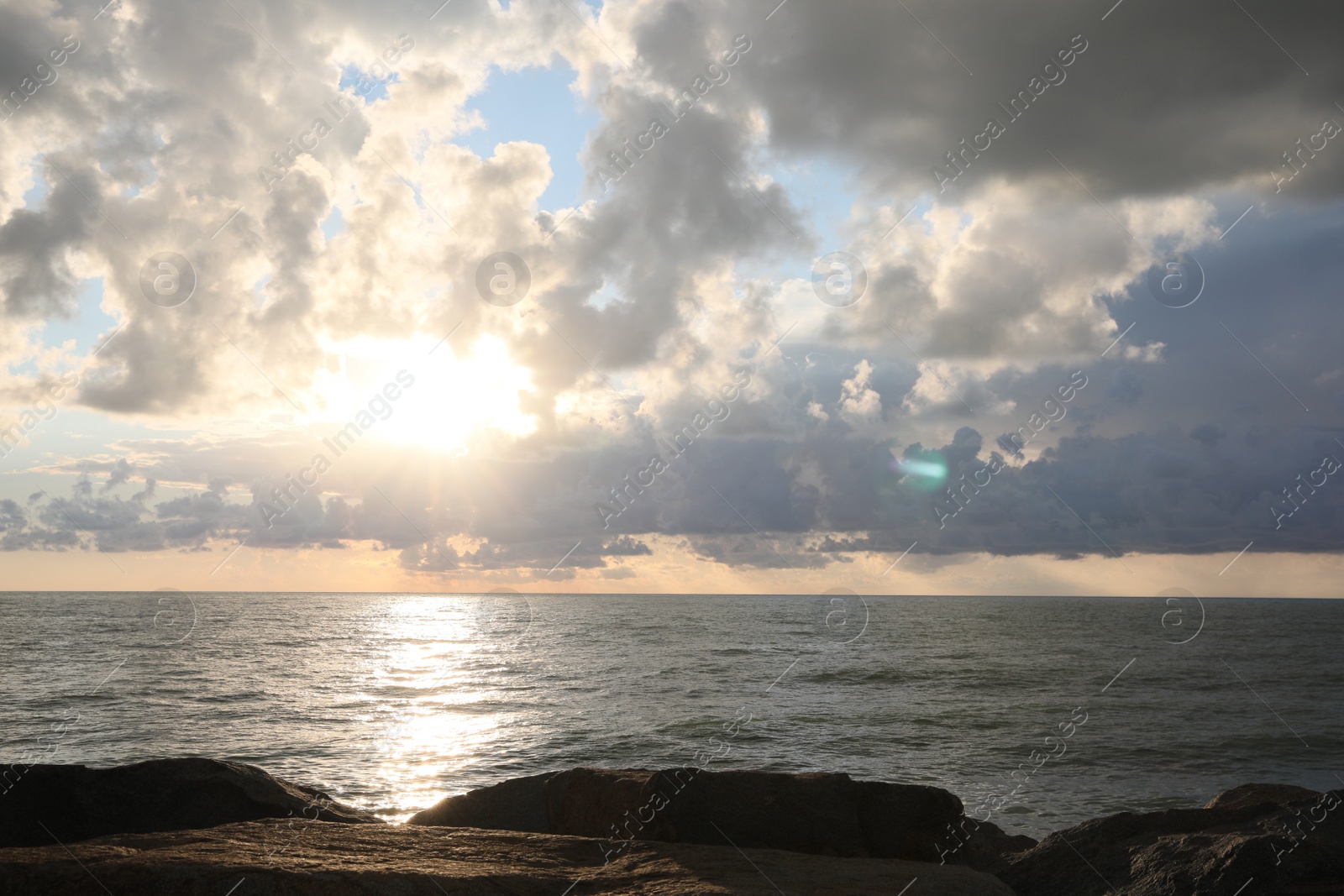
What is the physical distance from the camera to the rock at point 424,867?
5.64 metres

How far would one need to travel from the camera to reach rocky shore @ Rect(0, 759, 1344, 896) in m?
6.02

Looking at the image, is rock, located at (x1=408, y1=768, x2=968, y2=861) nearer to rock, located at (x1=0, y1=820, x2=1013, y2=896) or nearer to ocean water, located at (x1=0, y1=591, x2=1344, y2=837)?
rock, located at (x1=0, y1=820, x2=1013, y2=896)

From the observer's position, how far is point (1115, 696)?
3466 cm

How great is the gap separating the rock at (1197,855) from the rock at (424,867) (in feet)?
5.03

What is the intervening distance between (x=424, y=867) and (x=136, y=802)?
20.0 ft

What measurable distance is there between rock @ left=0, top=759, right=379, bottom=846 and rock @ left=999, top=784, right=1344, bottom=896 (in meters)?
7.89

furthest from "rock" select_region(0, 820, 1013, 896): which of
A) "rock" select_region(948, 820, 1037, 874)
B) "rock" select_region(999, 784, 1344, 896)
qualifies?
"rock" select_region(948, 820, 1037, 874)

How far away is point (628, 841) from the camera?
791cm

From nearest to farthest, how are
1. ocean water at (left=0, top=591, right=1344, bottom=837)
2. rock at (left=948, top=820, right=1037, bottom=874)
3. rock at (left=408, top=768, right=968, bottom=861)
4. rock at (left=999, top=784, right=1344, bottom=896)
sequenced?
rock at (left=999, top=784, right=1344, bottom=896)
rock at (left=408, top=768, right=968, bottom=861)
rock at (left=948, top=820, right=1037, bottom=874)
ocean water at (left=0, top=591, right=1344, bottom=837)

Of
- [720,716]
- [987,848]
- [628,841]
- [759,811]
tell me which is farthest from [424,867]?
[720,716]

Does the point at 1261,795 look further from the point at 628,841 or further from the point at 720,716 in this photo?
the point at 720,716

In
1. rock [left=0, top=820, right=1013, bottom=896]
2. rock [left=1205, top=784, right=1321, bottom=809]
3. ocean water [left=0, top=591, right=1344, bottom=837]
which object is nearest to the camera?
rock [left=0, top=820, right=1013, bottom=896]

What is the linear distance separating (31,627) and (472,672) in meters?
66.0

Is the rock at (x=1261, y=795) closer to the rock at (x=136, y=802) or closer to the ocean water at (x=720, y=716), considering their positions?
the ocean water at (x=720, y=716)
